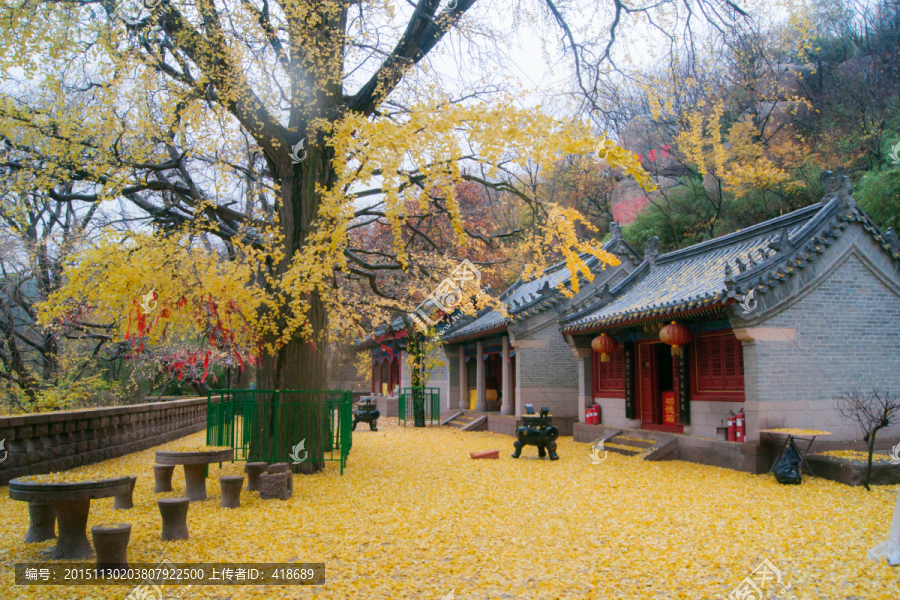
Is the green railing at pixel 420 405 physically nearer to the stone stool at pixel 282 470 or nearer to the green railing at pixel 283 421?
the green railing at pixel 283 421

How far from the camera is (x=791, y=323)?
34.7 feet

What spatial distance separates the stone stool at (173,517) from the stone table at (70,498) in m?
0.50

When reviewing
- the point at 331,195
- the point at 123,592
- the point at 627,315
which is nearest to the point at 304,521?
the point at 123,592

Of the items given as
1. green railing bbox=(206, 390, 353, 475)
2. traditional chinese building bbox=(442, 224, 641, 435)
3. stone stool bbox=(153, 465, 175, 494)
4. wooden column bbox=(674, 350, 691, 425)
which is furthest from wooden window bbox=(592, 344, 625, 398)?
stone stool bbox=(153, 465, 175, 494)

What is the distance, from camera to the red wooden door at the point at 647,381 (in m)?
13.6

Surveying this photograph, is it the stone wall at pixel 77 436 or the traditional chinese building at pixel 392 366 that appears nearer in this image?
the stone wall at pixel 77 436

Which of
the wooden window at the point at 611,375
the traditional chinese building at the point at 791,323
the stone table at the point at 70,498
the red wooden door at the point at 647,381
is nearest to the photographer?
the stone table at the point at 70,498

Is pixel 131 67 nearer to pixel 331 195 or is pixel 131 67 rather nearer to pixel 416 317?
pixel 331 195

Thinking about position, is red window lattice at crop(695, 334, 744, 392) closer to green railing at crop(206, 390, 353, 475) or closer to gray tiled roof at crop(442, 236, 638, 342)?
gray tiled roof at crop(442, 236, 638, 342)

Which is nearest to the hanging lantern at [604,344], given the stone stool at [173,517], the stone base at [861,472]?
the stone base at [861,472]

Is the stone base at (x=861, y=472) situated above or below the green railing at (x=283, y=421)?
below

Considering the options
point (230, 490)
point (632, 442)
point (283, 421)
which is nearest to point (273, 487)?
point (230, 490)

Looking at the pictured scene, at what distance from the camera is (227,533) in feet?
19.9

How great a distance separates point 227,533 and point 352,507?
68.6 inches
